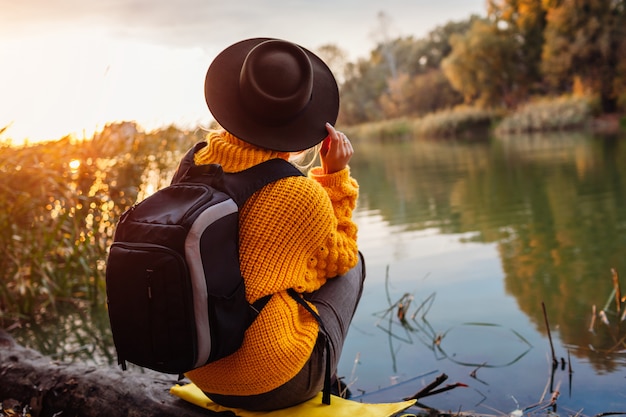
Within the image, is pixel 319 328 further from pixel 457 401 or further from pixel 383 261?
pixel 383 261

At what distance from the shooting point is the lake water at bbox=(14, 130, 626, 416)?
7.10 ft

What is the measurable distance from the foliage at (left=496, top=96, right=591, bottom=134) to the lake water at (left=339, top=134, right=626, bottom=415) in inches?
463

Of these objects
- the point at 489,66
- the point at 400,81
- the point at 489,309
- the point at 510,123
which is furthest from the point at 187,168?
the point at 400,81

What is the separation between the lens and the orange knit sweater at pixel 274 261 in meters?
1.45

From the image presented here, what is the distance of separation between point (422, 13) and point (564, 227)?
3034 cm

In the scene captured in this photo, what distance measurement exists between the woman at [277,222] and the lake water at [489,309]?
0.69 meters

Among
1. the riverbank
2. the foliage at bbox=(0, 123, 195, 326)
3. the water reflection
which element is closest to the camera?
the water reflection

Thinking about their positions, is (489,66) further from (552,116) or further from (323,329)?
(323,329)

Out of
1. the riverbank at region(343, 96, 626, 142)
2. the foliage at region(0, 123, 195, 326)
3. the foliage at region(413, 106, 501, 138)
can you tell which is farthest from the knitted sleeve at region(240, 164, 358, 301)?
the foliage at region(413, 106, 501, 138)

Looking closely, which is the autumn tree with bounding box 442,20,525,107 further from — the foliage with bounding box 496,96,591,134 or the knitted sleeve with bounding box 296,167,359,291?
the knitted sleeve with bounding box 296,167,359,291

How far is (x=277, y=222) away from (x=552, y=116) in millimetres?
18363

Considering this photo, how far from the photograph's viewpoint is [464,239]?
466 centimetres

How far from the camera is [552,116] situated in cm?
1828

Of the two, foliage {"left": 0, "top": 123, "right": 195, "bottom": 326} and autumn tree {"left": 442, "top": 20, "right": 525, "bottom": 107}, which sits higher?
autumn tree {"left": 442, "top": 20, "right": 525, "bottom": 107}
